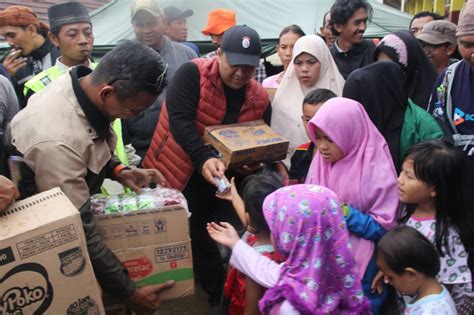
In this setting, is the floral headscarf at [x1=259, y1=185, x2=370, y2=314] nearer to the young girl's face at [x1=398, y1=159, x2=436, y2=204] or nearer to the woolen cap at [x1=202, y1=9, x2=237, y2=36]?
the young girl's face at [x1=398, y1=159, x2=436, y2=204]

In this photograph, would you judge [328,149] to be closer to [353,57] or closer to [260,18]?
[353,57]

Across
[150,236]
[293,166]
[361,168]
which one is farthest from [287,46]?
[150,236]

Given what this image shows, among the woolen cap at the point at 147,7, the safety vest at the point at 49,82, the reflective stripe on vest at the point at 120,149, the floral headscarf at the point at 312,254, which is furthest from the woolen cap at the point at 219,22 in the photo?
the floral headscarf at the point at 312,254

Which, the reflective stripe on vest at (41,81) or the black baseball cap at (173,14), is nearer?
the reflective stripe on vest at (41,81)

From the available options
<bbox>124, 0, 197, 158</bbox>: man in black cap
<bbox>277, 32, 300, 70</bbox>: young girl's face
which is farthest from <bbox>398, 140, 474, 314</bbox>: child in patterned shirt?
<bbox>277, 32, 300, 70</bbox>: young girl's face

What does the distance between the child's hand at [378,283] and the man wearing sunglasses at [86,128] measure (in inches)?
43.4

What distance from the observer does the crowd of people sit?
1.80m

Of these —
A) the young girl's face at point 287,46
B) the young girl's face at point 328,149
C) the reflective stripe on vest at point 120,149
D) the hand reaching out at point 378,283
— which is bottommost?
the hand reaching out at point 378,283

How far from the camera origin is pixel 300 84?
3162 mm

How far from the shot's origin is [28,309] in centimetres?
158

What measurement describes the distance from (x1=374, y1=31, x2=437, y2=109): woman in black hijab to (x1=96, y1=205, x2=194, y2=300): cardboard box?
1.62m

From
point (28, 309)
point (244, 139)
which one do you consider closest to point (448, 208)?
point (244, 139)

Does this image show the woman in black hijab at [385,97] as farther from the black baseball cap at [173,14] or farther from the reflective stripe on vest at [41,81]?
the black baseball cap at [173,14]

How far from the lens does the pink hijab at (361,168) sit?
212 centimetres
